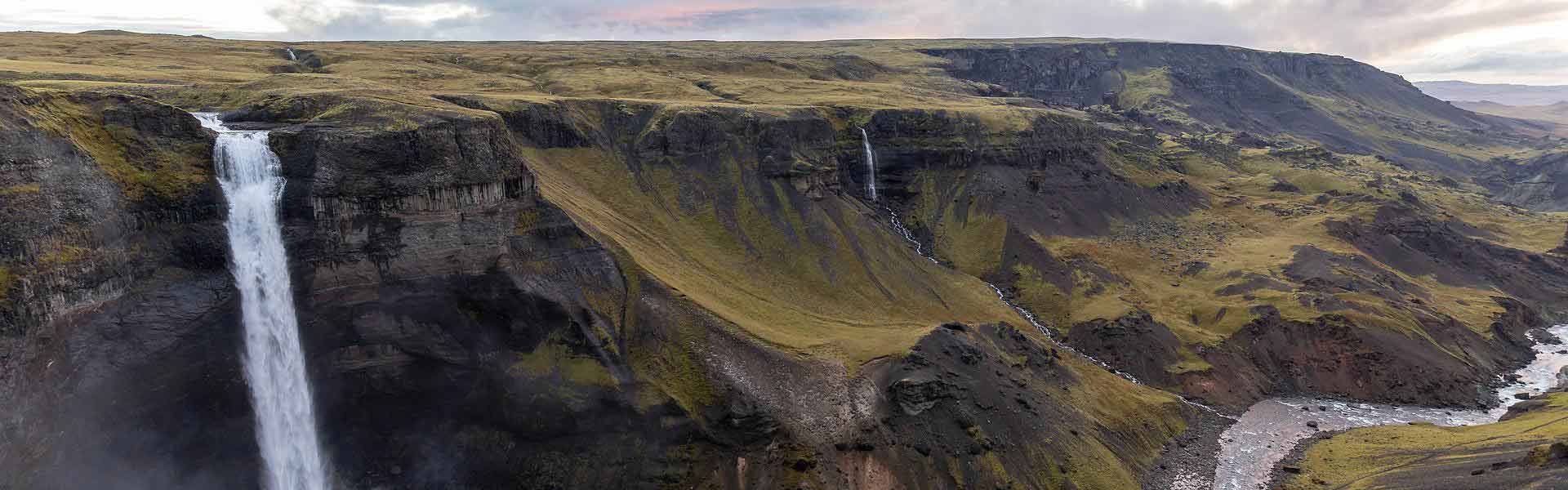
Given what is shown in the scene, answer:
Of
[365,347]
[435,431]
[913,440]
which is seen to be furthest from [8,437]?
[913,440]

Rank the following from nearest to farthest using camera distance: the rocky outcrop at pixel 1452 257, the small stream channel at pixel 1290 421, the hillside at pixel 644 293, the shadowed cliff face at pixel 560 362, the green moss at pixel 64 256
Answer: the green moss at pixel 64 256 < the hillside at pixel 644 293 < the shadowed cliff face at pixel 560 362 < the small stream channel at pixel 1290 421 < the rocky outcrop at pixel 1452 257

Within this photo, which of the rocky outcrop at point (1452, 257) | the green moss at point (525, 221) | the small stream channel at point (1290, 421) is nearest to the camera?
the green moss at point (525, 221)

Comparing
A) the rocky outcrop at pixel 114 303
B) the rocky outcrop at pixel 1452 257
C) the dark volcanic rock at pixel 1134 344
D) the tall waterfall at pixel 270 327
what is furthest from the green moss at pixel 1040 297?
the rocky outcrop at pixel 114 303

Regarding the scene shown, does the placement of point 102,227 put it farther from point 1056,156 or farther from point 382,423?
point 1056,156

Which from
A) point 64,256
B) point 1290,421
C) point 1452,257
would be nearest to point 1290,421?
point 1290,421

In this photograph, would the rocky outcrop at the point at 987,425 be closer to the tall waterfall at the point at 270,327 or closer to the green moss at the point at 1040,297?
the green moss at the point at 1040,297
